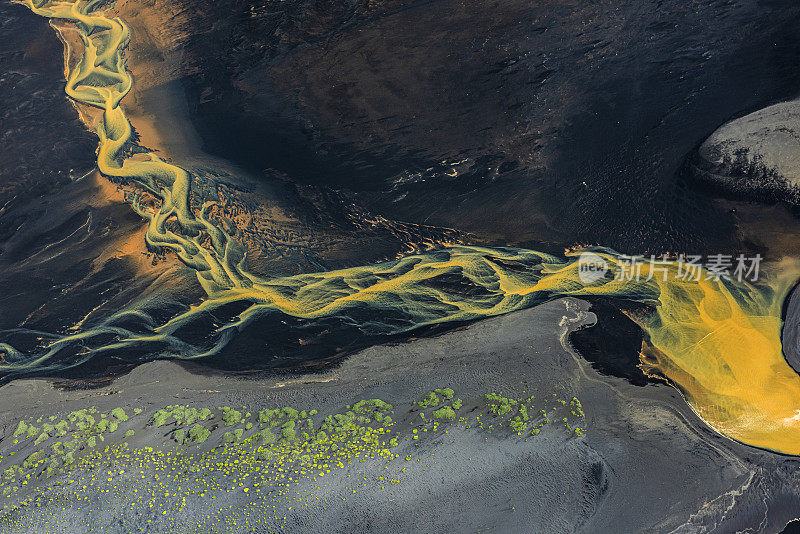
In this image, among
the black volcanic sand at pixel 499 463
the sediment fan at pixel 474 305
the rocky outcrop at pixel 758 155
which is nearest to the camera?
the black volcanic sand at pixel 499 463

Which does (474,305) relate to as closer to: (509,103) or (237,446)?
(509,103)

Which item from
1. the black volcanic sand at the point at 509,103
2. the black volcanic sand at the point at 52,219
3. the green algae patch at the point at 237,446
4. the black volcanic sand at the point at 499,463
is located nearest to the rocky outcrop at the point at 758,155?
the black volcanic sand at the point at 509,103

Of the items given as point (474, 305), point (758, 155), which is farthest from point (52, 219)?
point (758, 155)

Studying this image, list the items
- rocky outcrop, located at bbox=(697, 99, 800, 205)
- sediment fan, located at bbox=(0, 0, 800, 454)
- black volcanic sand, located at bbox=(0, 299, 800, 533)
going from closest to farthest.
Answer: black volcanic sand, located at bbox=(0, 299, 800, 533), sediment fan, located at bbox=(0, 0, 800, 454), rocky outcrop, located at bbox=(697, 99, 800, 205)

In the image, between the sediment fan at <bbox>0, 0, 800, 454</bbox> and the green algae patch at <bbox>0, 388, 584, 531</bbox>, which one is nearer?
the green algae patch at <bbox>0, 388, 584, 531</bbox>

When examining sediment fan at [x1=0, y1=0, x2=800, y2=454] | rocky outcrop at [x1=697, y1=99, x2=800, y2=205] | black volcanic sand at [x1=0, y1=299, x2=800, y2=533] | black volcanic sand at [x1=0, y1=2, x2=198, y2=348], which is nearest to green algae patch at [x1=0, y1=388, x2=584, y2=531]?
black volcanic sand at [x1=0, y1=299, x2=800, y2=533]

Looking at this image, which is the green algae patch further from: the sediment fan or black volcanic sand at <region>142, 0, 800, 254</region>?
black volcanic sand at <region>142, 0, 800, 254</region>

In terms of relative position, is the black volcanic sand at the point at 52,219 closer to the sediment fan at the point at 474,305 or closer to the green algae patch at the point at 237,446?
the sediment fan at the point at 474,305
